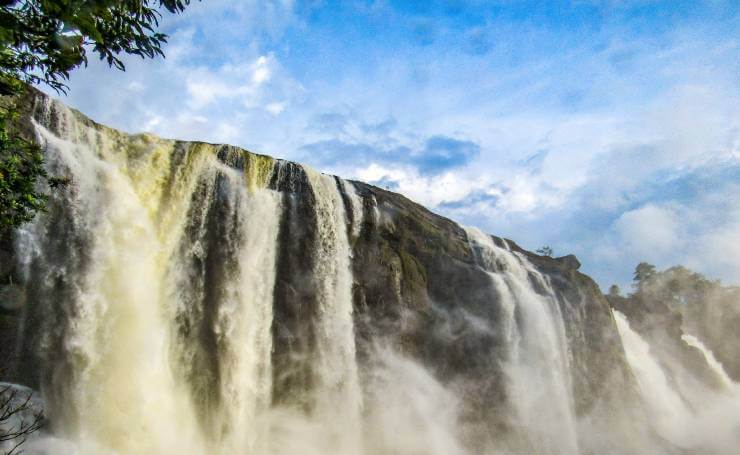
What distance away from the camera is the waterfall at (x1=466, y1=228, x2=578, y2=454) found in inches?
945

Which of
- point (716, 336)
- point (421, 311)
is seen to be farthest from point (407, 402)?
point (716, 336)

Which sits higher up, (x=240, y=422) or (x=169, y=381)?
(x=169, y=381)

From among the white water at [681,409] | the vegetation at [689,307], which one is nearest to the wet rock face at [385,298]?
the white water at [681,409]

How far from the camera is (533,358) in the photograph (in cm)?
2498

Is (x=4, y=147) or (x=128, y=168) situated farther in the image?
(x=128, y=168)

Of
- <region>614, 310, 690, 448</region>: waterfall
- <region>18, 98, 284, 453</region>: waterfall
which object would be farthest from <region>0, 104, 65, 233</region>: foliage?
<region>614, 310, 690, 448</region>: waterfall

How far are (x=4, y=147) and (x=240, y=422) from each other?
11369mm

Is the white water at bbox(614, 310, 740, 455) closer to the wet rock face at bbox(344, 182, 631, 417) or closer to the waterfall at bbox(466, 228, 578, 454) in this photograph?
the wet rock face at bbox(344, 182, 631, 417)

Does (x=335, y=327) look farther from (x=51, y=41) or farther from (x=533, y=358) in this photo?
(x=51, y=41)

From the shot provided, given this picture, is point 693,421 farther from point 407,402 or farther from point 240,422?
point 240,422

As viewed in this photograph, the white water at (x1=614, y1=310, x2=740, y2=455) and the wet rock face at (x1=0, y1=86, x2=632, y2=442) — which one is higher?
the wet rock face at (x1=0, y1=86, x2=632, y2=442)

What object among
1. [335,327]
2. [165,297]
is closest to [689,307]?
[335,327]

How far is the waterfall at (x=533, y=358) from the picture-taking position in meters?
A: 24.0

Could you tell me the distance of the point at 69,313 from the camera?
44.0 feet
